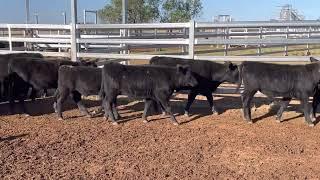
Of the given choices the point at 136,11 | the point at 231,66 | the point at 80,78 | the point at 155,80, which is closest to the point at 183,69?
the point at 155,80

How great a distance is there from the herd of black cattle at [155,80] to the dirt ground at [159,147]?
36 cm

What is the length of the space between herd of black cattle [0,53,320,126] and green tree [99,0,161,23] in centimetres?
1849

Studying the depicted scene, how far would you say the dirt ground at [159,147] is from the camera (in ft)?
18.6

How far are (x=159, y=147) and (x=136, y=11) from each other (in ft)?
75.3

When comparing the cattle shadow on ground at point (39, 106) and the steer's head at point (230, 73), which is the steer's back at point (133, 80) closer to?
the steer's head at point (230, 73)

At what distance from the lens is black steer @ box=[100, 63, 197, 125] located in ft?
27.2

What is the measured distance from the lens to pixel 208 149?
6.63 m

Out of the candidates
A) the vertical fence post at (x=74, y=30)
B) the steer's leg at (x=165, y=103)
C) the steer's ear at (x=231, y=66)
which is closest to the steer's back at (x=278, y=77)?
the steer's ear at (x=231, y=66)

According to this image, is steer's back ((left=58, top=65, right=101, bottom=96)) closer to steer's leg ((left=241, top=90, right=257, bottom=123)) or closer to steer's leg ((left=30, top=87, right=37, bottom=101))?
steer's leg ((left=30, top=87, right=37, bottom=101))

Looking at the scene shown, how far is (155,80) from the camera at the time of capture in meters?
8.30

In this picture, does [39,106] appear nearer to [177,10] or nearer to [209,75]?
[209,75]

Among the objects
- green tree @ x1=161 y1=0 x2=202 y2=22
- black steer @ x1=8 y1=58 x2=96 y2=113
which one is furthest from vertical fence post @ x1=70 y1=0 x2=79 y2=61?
green tree @ x1=161 y1=0 x2=202 y2=22

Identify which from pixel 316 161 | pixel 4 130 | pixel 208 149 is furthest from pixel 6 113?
pixel 316 161

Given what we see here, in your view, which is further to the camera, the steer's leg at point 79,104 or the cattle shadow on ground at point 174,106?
the cattle shadow on ground at point 174,106
